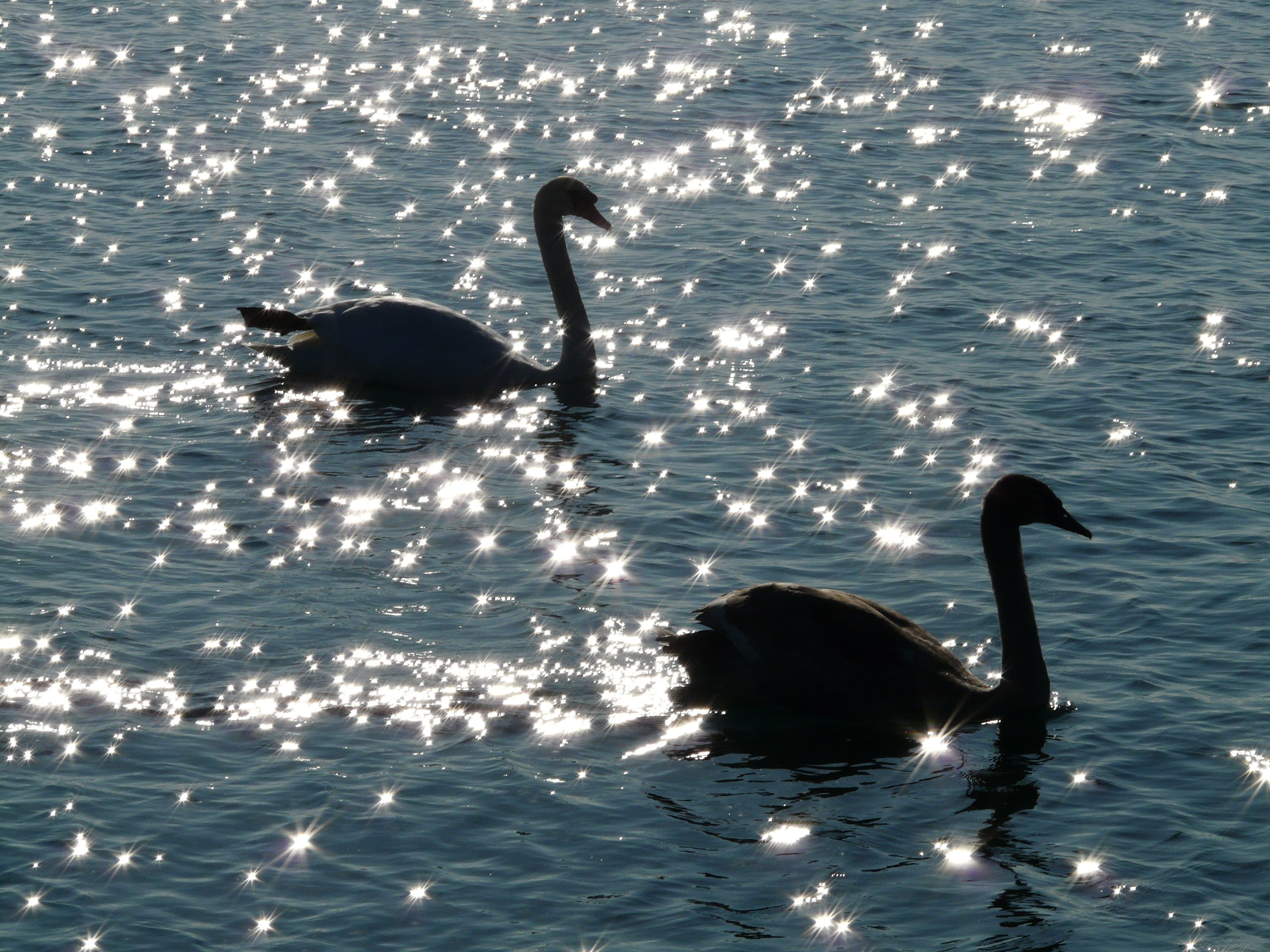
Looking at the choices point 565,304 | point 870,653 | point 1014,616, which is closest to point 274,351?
point 565,304

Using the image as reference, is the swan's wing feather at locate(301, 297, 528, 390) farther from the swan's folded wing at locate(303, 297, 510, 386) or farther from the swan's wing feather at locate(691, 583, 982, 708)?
the swan's wing feather at locate(691, 583, 982, 708)

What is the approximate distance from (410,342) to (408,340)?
3cm

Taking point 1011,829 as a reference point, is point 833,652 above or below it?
above

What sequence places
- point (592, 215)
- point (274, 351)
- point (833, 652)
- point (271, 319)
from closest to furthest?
point (833, 652), point (271, 319), point (274, 351), point (592, 215)

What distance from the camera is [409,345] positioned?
1523 cm

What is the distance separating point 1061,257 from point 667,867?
1163 cm

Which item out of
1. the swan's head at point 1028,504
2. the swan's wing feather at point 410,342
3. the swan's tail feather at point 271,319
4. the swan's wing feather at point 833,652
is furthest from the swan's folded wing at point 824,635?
the swan's tail feather at point 271,319

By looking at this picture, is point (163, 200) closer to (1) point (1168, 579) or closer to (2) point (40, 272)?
(2) point (40, 272)

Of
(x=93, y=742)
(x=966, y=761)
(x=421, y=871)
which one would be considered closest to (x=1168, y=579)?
(x=966, y=761)

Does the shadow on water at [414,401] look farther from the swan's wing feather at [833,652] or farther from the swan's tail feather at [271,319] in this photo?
the swan's wing feather at [833,652]

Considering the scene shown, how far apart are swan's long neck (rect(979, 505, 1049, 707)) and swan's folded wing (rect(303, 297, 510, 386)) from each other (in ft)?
19.7

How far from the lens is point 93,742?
9.59 m

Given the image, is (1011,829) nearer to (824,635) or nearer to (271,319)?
(824,635)

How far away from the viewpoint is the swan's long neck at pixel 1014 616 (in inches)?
402
